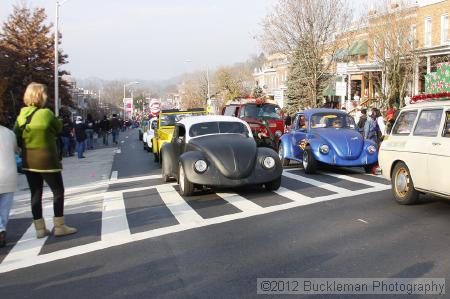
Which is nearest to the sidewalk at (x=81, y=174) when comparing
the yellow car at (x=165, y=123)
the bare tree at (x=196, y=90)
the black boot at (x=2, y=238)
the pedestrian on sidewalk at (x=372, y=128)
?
the yellow car at (x=165, y=123)

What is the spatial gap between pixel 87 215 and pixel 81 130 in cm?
1376

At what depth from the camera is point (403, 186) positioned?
8555 mm

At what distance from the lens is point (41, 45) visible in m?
33.8

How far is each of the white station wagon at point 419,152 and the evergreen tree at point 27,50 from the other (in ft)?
88.8

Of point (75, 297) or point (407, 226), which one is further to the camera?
point (407, 226)

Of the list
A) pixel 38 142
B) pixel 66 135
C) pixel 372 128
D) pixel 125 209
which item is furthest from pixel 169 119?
pixel 38 142

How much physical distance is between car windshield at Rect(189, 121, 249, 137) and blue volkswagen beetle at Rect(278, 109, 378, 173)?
7.58ft

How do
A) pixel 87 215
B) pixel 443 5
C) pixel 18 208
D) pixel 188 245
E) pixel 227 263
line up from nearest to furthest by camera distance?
pixel 227 263 → pixel 188 245 → pixel 87 215 → pixel 18 208 → pixel 443 5

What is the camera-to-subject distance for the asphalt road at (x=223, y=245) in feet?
16.8

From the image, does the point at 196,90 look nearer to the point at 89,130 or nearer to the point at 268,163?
the point at 89,130

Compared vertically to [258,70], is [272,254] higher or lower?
lower

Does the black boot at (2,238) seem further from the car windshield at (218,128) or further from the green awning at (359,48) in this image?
the green awning at (359,48)

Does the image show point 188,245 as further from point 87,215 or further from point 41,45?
point 41,45

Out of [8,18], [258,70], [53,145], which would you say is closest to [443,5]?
[8,18]
